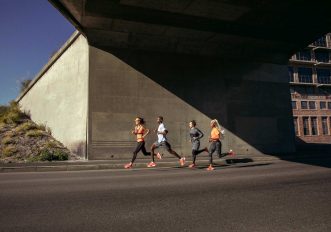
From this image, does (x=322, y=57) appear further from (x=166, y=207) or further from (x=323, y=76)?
(x=166, y=207)

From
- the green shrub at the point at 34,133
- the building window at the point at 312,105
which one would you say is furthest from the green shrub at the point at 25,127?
the building window at the point at 312,105

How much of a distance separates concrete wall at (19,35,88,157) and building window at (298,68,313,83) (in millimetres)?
49415

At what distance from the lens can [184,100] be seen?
687 inches

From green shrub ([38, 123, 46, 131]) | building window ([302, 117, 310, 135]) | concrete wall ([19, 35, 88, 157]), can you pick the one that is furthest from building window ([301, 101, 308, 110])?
green shrub ([38, 123, 46, 131])

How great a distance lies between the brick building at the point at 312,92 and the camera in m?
56.3

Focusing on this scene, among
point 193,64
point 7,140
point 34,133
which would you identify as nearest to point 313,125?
point 193,64

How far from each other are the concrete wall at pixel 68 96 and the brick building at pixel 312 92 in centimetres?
4601

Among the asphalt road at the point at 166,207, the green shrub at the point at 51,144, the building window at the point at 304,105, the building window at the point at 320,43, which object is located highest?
the building window at the point at 320,43

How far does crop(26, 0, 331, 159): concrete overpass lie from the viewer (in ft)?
46.3

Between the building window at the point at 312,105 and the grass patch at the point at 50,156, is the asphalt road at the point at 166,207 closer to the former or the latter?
the grass patch at the point at 50,156

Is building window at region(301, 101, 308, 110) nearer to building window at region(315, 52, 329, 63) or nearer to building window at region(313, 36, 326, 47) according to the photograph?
building window at region(315, 52, 329, 63)

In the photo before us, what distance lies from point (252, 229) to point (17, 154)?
14.0 meters

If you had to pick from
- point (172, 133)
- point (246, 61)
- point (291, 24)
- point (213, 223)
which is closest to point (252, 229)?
point (213, 223)

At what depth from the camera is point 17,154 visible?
49.1 ft
